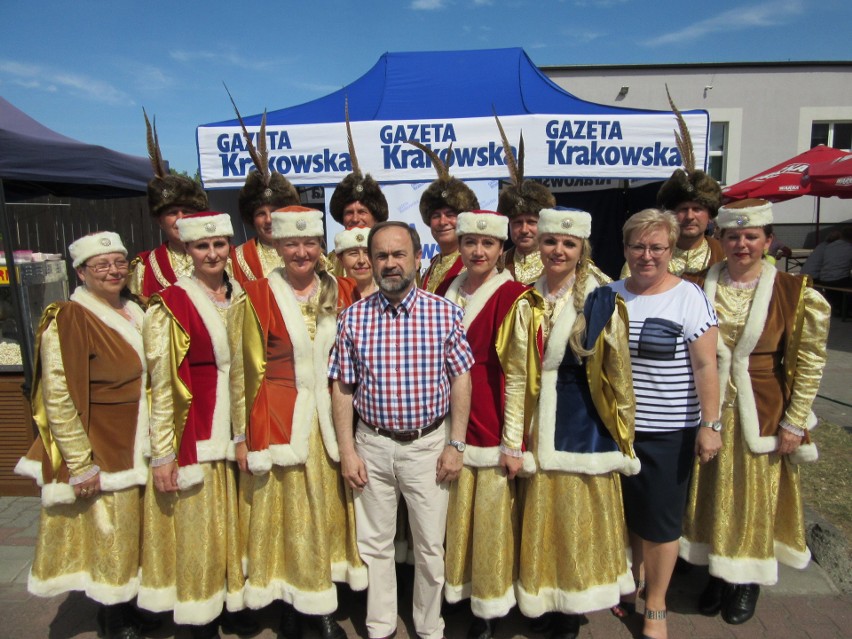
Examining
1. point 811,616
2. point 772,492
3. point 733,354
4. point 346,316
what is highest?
point 346,316

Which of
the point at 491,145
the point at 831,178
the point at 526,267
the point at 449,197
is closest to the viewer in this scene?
the point at 449,197

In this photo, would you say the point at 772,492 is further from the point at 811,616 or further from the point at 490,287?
the point at 490,287

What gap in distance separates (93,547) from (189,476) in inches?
24.5

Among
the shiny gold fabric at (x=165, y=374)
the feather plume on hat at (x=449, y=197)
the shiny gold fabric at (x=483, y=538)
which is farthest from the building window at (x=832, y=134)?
the shiny gold fabric at (x=165, y=374)

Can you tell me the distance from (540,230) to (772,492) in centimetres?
170

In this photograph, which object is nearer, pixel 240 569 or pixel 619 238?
pixel 240 569

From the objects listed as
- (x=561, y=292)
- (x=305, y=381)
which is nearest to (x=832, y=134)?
(x=561, y=292)

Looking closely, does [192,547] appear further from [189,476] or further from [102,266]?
[102,266]

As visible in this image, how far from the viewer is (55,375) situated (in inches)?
92.4

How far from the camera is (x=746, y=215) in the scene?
8.40ft

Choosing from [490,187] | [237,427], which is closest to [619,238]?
[490,187]

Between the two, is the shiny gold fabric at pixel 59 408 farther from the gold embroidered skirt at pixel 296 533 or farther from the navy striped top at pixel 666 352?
the navy striped top at pixel 666 352

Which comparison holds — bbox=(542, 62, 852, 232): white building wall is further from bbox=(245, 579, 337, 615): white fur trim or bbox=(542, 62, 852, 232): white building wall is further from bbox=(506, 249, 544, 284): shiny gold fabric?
bbox=(245, 579, 337, 615): white fur trim

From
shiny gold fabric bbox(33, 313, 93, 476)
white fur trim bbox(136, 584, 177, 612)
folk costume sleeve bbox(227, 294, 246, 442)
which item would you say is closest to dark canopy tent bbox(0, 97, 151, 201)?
shiny gold fabric bbox(33, 313, 93, 476)
